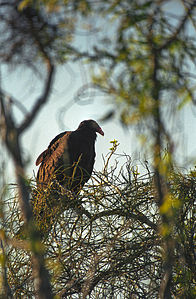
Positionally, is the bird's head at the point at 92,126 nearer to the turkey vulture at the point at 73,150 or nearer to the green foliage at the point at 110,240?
the turkey vulture at the point at 73,150

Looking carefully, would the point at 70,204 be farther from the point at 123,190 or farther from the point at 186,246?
the point at 186,246

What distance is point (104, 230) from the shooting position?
2.58 metres

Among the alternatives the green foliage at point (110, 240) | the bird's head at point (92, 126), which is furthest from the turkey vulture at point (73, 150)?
the green foliage at point (110, 240)

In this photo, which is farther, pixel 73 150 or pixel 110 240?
pixel 73 150

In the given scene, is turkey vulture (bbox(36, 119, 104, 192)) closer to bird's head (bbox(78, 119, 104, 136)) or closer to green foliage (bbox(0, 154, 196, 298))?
bird's head (bbox(78, 119, 104, 136))

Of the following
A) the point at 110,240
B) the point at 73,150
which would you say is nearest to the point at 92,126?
the point at 73,150

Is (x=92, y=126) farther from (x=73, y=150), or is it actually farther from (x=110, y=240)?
(x=110, y=240)

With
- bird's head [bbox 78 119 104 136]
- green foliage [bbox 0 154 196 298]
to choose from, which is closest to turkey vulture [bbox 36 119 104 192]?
bird's head [bbox 78 119 104 136]

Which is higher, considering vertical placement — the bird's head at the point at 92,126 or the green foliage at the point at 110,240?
the bird's head at the point at 92,126

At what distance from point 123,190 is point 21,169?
136 centimetres

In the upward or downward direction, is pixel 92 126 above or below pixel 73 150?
above

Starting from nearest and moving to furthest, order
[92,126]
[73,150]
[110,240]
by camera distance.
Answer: [110,240], [73,150], [92,126]

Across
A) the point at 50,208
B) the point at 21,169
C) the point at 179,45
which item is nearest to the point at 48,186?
the point at 50,208

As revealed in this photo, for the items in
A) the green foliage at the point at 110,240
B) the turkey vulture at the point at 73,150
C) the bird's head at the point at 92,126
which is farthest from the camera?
the bird's head at the point at 92,126
